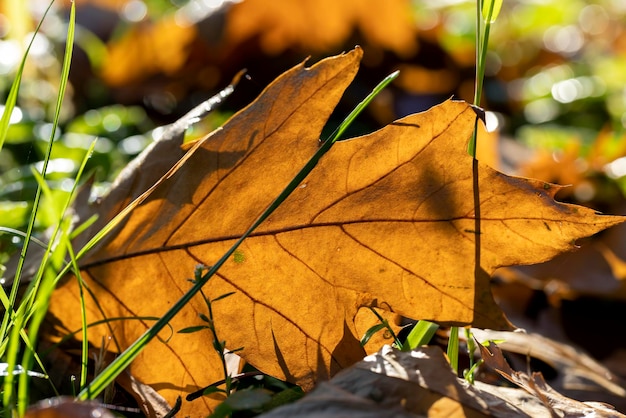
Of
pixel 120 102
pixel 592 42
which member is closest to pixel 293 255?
pixel 120 102

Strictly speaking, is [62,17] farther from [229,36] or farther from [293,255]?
[293,255]

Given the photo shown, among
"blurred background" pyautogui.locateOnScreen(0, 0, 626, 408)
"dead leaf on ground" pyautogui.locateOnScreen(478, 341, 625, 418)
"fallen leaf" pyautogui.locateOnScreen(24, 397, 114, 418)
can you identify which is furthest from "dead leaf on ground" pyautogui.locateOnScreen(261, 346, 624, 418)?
"blurred background" pyautogui.locateOnScreen(0, 0, 626, 408)

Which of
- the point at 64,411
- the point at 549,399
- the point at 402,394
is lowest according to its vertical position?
the point at 549,399

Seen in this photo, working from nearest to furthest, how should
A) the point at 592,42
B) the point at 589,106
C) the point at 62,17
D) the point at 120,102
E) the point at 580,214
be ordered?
the point at 580,214 < the point at 120,102 < the point at 589,106 < the point at 62,17 < the point at 592,42

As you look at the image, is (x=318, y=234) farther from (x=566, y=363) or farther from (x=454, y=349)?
(x=566, y=363)

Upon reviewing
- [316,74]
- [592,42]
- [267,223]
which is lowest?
[592,42]

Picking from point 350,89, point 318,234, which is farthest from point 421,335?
point 350,89

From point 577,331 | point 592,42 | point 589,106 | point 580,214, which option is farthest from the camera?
A: point 592,42
